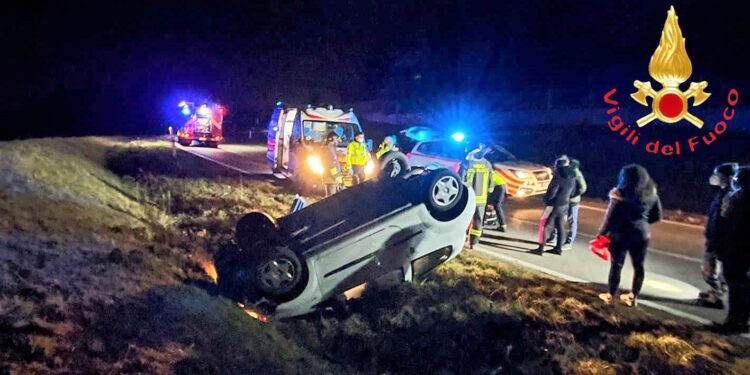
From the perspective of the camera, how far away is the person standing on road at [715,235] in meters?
6.12

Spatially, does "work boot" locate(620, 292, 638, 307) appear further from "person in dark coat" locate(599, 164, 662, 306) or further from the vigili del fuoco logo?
the vigili del fuoco logo

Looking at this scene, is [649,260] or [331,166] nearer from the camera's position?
[649,260]

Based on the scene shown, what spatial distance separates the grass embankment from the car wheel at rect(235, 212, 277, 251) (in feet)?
2.08

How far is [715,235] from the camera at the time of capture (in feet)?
19.7

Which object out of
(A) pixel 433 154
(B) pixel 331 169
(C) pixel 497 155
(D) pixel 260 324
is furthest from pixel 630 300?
(C) pixel 497 155

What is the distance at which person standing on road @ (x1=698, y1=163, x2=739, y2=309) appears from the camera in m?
6.12

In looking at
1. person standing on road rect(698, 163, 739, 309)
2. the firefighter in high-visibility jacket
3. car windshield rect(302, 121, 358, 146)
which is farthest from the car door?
person standing on road rect(698, 163, 739, 309)

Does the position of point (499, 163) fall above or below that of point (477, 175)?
below

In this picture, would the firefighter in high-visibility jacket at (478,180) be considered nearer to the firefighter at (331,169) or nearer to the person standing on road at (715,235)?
the person standing on road at (715,235)

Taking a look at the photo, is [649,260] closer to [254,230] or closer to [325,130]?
[254,230]

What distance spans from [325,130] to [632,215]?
9.93 m

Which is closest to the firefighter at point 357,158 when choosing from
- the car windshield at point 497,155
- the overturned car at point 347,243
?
the car windshield at point 497,155

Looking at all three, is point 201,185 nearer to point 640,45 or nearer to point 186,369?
point 186,369

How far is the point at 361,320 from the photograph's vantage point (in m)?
6.12
